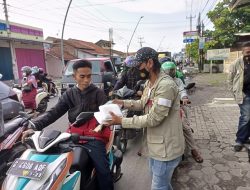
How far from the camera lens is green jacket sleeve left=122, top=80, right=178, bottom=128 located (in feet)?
7.77

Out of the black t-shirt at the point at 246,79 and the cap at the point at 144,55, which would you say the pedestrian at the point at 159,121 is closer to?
the cap at the point at 144,55

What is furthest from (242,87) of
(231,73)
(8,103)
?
(8,103)

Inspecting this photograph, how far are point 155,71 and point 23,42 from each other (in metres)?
26.3

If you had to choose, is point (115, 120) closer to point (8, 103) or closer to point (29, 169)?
point (29, 169)

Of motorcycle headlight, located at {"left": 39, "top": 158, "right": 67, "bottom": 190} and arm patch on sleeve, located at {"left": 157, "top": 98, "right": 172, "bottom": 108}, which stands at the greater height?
arm patch on sleeve, located at {"left": 157, "top": 98, "right": 172, "bottom": 108}

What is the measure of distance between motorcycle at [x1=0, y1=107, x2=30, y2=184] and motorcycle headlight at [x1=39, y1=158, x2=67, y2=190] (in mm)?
1509

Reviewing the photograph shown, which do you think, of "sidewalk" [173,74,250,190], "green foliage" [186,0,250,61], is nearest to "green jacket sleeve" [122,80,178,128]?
"sidewalk" [173,74,250,190]

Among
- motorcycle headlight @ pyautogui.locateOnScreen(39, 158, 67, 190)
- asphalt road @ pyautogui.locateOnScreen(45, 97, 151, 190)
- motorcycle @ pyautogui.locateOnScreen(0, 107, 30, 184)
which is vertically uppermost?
motorcycle headlight @ pyautogui.locateOnScreen(39, 158, 67, 190)

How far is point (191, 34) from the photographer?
22.5 m

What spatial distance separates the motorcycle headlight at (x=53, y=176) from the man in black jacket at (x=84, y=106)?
0.72 metres

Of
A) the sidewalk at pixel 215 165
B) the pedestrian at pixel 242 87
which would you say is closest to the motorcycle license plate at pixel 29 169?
the sidewalk at pixel 215 165

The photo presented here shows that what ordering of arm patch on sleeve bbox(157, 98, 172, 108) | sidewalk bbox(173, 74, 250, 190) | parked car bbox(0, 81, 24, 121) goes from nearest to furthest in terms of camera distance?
arm patch on sleeve bbox(157, 98, 172, 108), sidewalk bbox(173, 74, 250, 190), parked car bbox(0, 81, 24, 121)

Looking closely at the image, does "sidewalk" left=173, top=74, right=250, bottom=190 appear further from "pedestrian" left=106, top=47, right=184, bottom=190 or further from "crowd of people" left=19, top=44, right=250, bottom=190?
"pedestrian" left=106, top=47, right=184, bottom=190

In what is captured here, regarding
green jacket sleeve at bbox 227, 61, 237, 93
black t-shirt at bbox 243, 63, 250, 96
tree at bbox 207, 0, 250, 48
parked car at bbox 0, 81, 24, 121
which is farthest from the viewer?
tree at bbox 207, 0, 250, 48
